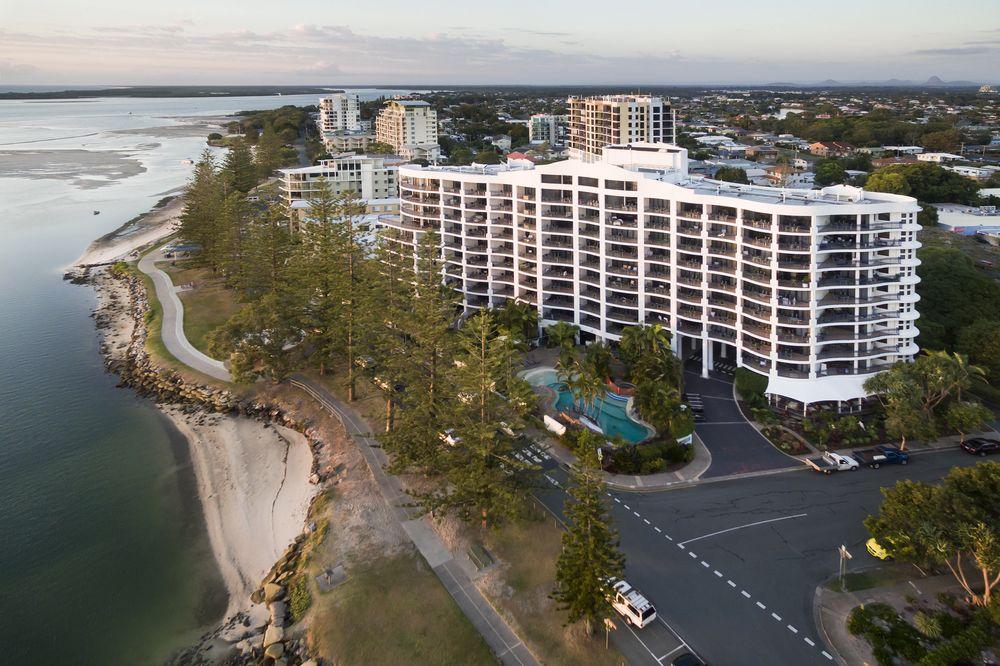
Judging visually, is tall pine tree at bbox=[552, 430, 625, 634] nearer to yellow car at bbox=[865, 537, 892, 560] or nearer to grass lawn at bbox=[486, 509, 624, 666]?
grass lawn at bbox=[486, 509, 624, 666]

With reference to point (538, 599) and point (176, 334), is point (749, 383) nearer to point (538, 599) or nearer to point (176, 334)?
point (538, 599)

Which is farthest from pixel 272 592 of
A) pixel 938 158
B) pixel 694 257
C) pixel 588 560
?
pixel 938 158

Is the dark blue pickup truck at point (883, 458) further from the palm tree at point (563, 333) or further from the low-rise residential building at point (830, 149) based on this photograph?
the low-rise residential building at point (830, 149)

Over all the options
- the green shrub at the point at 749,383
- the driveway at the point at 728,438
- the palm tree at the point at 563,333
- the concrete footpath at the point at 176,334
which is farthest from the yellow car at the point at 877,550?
the concrete footpath at the point at 176,334

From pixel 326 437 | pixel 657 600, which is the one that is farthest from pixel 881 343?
pixel 326 437

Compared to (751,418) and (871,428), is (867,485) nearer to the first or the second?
(871,428)

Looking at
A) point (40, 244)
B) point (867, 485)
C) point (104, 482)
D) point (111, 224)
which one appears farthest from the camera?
point (111, 224)

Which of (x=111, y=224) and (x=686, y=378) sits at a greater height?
(x=111, y=224)
